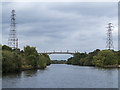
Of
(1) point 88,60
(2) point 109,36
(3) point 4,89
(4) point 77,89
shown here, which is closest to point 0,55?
(3) point 4,89

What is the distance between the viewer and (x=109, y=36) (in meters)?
108

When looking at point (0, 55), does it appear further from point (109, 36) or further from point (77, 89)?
point (109, 36)

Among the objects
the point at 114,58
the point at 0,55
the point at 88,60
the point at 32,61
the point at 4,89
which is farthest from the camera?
the point at 88,60

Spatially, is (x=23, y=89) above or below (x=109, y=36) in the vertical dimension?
below

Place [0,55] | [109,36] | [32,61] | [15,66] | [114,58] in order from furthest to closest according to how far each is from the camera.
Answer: [109,36]
[114,58]
[32,61]
[15,66]
[0,55]

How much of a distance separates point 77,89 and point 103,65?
2799 inches

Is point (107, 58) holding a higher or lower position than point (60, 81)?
higher

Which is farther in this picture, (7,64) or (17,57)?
(17,57)

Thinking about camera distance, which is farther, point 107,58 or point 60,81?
point 107,58

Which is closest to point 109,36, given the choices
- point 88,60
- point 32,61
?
point 88,60

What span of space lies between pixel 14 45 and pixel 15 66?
2917 centimetres

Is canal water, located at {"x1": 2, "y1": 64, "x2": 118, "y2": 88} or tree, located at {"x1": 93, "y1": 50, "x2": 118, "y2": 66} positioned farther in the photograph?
tree, located at {"x1": 93, "y1": 50, "x2": 118, "y2": 66}

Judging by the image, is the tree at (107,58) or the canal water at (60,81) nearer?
the canal water at (60,81)

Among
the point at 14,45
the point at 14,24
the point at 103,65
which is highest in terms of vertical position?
the point at 14,24
